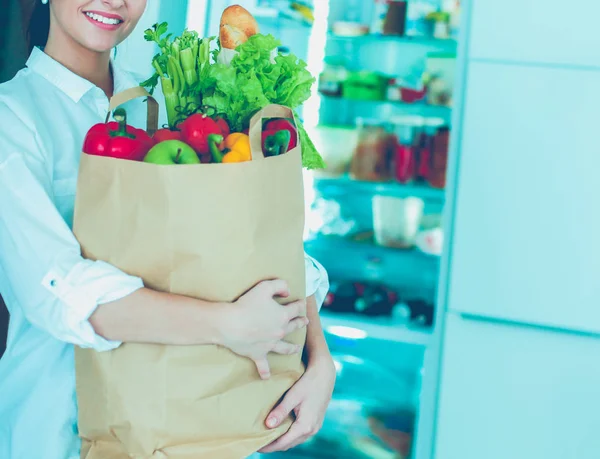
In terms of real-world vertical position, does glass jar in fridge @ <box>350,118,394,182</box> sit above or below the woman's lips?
below

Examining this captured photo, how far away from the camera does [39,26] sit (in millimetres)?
1174

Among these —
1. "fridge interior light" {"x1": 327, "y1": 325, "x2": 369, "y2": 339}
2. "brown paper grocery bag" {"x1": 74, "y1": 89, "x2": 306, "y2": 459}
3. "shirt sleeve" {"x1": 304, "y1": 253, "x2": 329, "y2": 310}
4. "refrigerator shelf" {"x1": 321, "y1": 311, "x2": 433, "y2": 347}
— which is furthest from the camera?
"fridge interior light" {"x1": 327, "y1": 325, "x2": 369, "y2": 339}

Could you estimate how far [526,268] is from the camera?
196cm

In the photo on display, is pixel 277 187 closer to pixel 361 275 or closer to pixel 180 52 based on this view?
pixel 180 52

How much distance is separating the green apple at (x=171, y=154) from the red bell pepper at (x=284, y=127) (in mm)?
141

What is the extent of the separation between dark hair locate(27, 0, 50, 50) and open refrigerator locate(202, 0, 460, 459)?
1293mm

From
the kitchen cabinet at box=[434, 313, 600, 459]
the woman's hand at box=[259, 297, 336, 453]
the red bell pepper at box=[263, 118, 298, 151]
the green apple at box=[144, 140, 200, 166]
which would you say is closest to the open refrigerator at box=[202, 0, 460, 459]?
the kitchen cabinet at box=[434, 313, 600, 459]

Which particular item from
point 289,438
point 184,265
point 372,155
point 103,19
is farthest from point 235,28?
point 372,155

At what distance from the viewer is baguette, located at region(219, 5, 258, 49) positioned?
3.20ft

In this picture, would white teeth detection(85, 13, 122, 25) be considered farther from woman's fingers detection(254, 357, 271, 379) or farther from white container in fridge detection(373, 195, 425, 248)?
white container in fridge detection(373, 195, 425, 248)

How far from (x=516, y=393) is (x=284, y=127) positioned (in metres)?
1.44

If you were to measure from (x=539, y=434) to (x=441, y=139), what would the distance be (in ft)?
3.55

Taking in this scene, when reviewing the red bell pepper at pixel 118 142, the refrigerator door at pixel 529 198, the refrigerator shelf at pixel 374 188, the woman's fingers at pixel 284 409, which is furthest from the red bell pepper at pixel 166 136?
the refrigerator shelf at pixel 374 188

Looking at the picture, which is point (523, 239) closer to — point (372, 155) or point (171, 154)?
point (372, 155)
